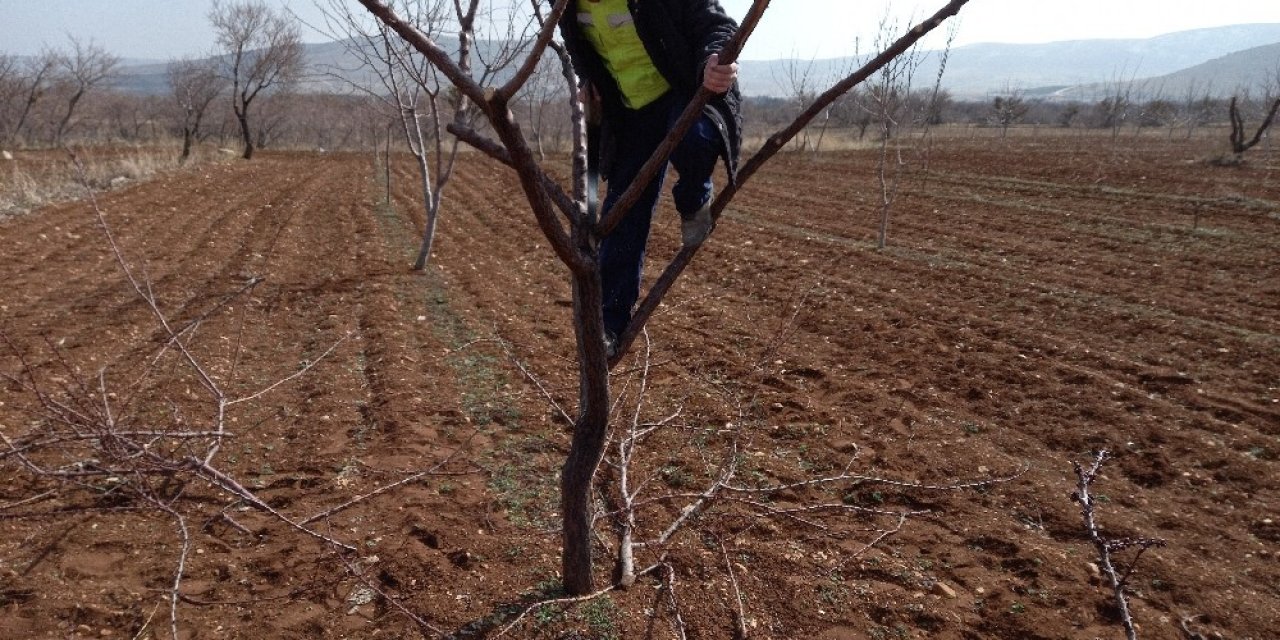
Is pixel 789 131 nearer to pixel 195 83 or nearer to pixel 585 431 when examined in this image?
pixel 585 431

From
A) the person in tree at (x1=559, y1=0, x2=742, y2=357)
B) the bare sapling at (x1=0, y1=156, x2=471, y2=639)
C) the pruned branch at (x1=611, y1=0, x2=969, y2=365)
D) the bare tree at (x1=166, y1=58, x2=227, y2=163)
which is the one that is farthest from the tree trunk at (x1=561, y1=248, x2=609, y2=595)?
the bare tree at (x1=166, y1=58, x2=227, y2=163)

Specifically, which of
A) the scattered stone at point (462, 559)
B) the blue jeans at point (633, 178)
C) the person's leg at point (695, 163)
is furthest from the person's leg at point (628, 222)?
the scattered stone at point (462, 559)

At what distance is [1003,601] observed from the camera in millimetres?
2451

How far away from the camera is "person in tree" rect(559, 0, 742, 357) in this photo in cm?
176

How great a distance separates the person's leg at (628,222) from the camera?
215 centimetres

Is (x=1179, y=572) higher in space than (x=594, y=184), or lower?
lower

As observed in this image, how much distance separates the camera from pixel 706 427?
3.27m

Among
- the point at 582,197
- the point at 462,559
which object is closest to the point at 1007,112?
the point at 462,559

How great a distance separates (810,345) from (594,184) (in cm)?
369

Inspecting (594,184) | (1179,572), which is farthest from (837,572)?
(594,184)

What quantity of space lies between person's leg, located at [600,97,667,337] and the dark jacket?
0.85 feet

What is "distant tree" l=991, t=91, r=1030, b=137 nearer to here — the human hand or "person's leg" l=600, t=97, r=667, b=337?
"person's leg" l=600, t=97, r=667, b=337

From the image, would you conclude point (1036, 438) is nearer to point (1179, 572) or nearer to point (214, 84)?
point (1179, 572)

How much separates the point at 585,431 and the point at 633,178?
0.63 m
